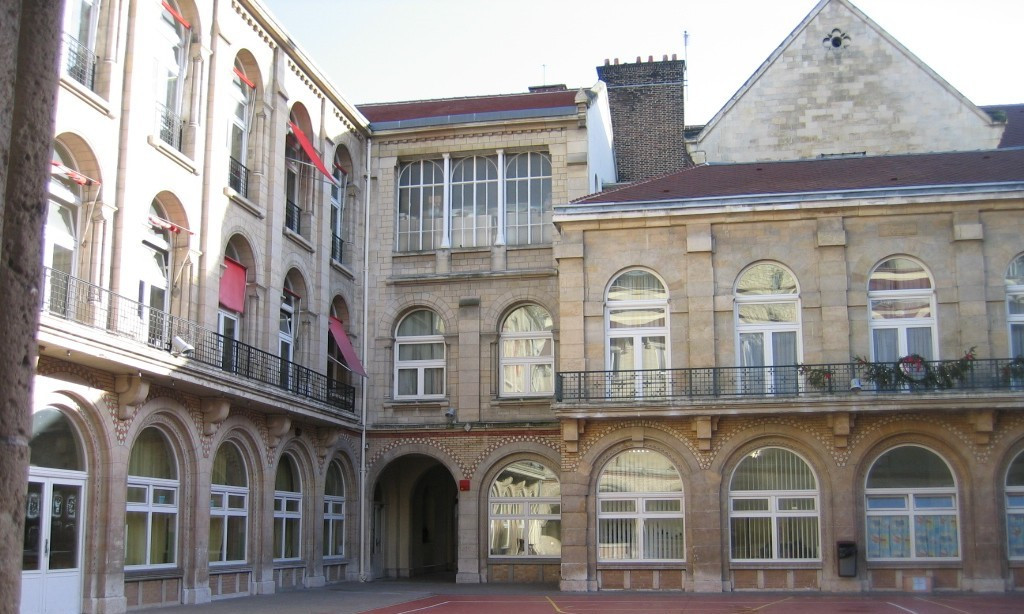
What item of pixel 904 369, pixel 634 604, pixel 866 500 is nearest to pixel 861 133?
pixel 904 369

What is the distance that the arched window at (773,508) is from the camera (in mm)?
23688

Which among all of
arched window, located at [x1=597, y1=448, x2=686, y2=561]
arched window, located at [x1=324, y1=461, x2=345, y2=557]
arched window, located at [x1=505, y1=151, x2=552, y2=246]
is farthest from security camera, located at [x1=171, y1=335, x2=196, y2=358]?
arched window, located at [x1=505, y1=151, x2=552, y2=246]

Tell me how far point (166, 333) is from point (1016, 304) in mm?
17224

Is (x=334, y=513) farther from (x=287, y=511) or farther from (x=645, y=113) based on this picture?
(x=645, y=113)

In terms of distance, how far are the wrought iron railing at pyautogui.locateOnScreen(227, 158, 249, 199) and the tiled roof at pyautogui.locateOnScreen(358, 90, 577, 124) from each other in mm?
7284

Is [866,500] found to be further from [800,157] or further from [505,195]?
[505,195]

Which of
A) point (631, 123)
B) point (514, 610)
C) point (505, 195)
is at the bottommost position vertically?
point (514, 610)

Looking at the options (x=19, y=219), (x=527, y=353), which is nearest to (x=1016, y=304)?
(x=527, y=353)

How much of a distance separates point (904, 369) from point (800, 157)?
7540mm

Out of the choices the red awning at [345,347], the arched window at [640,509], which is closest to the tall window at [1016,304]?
the arched window at [640,509]

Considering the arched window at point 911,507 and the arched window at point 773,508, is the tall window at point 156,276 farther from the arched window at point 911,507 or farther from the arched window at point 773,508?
the arched window at point 911,507

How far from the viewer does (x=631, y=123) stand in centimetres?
3638

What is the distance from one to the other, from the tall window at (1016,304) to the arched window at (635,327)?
23.5 ft

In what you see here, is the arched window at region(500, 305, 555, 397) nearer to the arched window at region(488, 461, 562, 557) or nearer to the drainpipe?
the arched window at region(488, 461, 562, 557)
